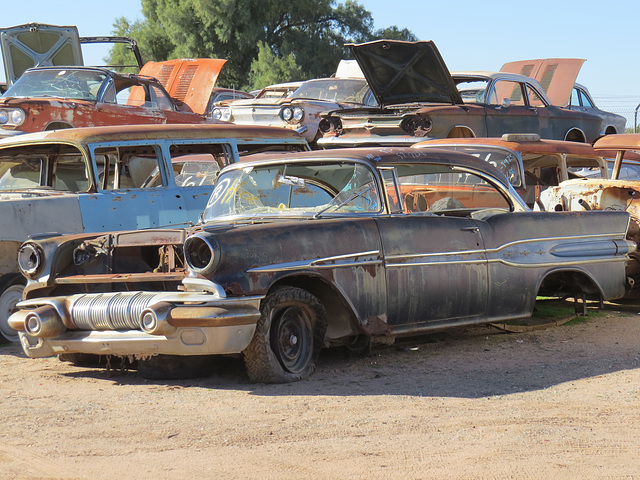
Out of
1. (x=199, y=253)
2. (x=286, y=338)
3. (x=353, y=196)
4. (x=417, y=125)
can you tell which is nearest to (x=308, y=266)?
(x=286, y=338)

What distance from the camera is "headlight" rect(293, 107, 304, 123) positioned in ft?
43.9

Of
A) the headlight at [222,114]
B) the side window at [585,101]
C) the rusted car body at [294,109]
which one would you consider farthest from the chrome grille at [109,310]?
the side window at [585,101]

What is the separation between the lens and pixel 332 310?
566 centimetres

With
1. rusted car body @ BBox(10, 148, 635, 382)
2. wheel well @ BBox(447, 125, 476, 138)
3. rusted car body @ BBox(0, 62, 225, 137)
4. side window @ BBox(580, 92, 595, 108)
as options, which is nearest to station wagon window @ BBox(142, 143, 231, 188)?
rusted car body @ BBox(10, 148, 635, 382)

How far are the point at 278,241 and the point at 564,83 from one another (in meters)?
11.8

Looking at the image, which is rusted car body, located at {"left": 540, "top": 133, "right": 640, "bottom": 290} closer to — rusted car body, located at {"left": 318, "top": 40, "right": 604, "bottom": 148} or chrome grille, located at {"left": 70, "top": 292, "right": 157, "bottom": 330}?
rusted car body, located at {"left": 318, "top": 40, "right": 604, "bottom": 148}

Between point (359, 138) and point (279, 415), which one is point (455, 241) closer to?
point (279, 415)

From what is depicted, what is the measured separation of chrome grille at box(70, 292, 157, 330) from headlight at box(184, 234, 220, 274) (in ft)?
0.99

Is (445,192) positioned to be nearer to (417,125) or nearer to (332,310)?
(332,310)

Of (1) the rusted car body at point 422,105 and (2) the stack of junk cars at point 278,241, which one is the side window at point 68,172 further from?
(1) the rusted car body at point 422,105

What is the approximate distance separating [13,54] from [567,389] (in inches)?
455

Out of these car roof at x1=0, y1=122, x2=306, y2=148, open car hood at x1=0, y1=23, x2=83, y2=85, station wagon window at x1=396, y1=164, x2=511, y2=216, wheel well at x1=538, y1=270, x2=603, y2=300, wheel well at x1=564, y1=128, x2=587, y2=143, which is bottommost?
wheel well at x1=538, y1=270, x2=603, y2=300

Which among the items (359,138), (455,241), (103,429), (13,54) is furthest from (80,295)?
(13,54)

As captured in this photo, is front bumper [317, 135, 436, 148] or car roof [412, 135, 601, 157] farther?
front bumper [317, 135, 436, 148]
